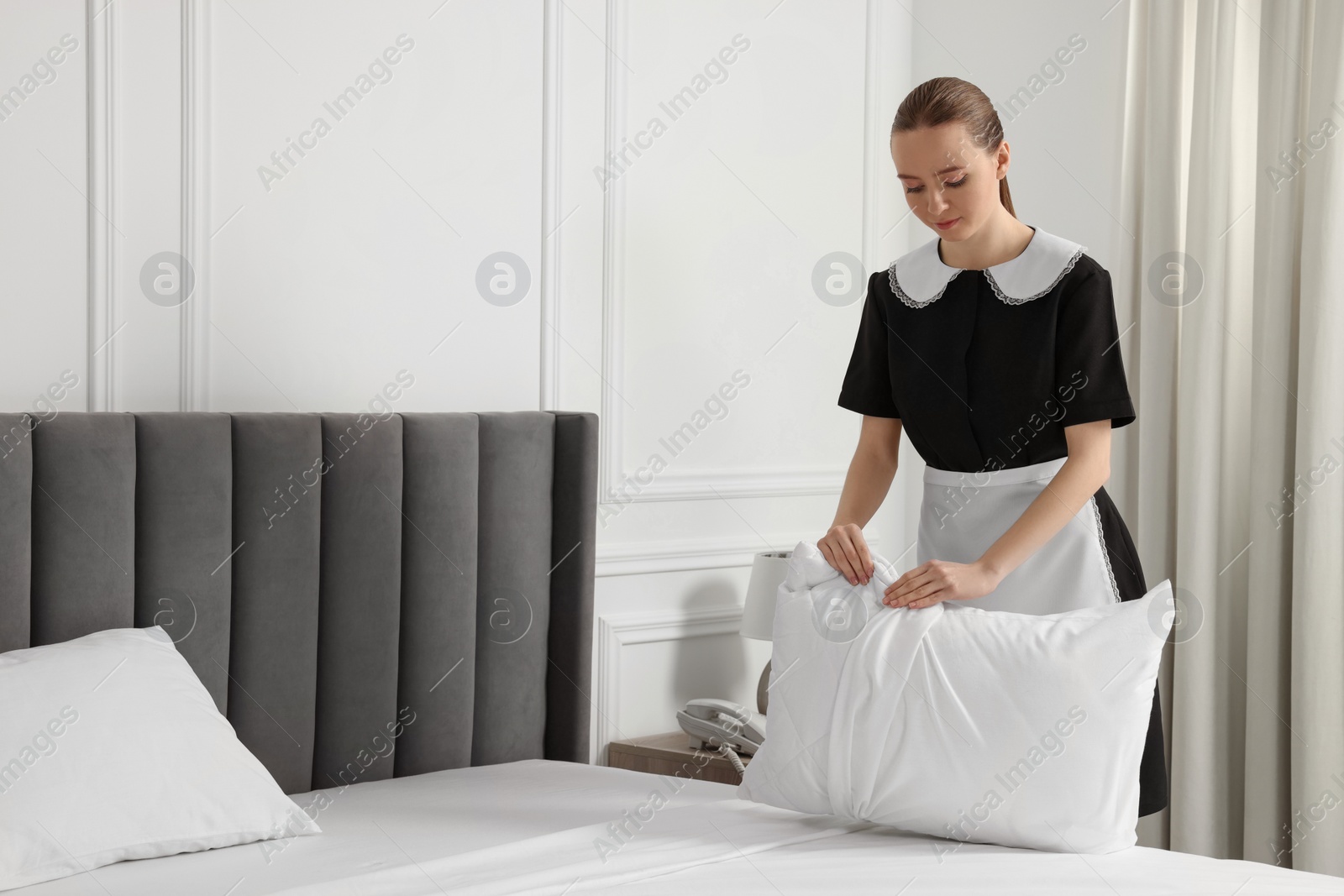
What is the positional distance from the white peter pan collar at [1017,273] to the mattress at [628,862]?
0.85 metres

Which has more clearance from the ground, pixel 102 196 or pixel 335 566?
pixel 102 196

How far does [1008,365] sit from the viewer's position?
6.47ft

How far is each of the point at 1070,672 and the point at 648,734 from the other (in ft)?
5.01

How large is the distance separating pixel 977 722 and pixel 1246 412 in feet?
5.22

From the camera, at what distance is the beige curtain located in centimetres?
A: 263

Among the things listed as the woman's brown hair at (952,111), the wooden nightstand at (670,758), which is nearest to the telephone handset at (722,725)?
the wooden nightstand at (670,758)

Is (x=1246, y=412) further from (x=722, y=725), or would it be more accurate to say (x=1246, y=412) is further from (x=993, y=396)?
(x=722, y=725)

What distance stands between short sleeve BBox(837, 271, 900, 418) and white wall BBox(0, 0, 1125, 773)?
84 centimetres

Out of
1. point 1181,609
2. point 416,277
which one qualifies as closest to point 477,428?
point 416,277

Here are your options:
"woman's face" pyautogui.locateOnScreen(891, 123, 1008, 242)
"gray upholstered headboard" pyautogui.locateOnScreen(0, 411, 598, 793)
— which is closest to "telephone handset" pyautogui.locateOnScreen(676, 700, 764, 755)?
"gray upholstered headboard" pyautogui.locateOnScreen(0, 411, 598, 793)

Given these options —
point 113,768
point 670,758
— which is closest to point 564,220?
point 670,758

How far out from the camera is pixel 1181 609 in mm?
2822

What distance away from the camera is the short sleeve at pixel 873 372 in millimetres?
2152

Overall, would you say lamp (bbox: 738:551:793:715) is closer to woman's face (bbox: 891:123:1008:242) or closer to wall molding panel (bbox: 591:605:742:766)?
wall molding panel (bbox: 591:605:742:766)
